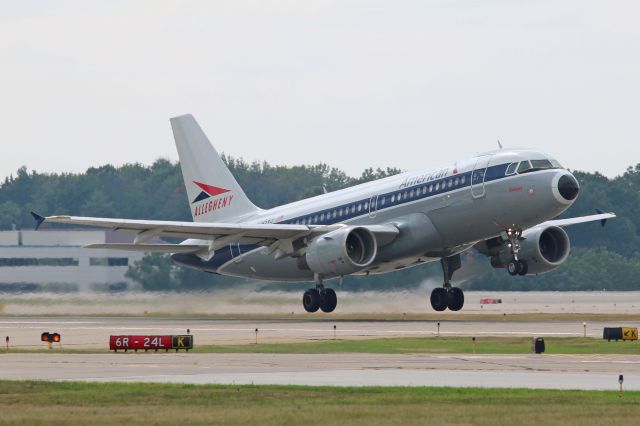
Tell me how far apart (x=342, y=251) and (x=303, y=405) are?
2927 cm

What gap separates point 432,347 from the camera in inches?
1564

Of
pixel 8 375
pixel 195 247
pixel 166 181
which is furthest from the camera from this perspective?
pixel 166 181

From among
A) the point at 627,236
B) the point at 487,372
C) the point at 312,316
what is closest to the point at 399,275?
the point at 312,316

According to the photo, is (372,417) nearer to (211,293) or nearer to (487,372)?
(487,372)

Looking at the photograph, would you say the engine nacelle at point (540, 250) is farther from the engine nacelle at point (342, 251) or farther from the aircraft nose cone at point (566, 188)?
the aircraft nose cone at point (566, 188)

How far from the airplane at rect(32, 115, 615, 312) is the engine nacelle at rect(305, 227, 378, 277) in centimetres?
5

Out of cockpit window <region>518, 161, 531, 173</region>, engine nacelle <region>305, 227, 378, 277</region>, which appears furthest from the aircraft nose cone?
engine nacelle <region>305, 227, 378, 277</region>

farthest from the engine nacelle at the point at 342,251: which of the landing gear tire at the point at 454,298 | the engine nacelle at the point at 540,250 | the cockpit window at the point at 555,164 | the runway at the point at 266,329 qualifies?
the cockpit window at the point at 555,164

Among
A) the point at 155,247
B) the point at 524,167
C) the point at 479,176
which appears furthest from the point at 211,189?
the point at 524,167

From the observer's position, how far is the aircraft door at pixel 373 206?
55562 mm

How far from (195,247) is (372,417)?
40.2m

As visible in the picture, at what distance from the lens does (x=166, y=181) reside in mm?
142875

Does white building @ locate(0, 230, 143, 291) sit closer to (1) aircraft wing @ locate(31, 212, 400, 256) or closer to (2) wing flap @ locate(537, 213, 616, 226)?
(1) aircraft wing @ locate(31, 212, 400, 256)

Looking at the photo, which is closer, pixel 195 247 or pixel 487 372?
pixel 487 372
